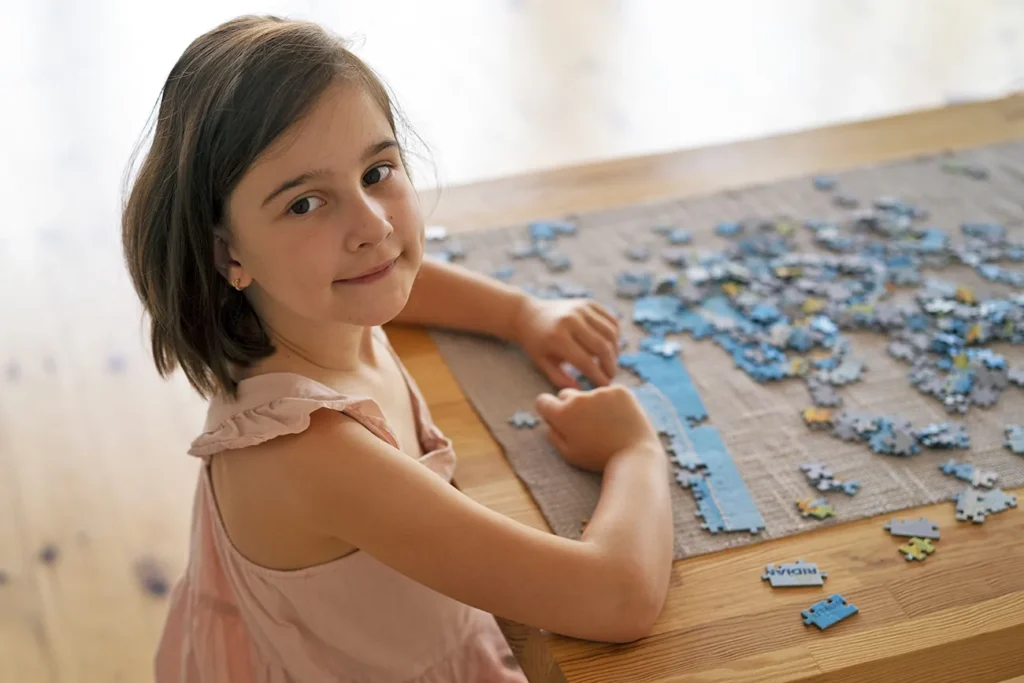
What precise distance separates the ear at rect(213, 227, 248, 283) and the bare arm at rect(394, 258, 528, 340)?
19.5 inches

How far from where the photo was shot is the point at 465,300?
1.72 meters

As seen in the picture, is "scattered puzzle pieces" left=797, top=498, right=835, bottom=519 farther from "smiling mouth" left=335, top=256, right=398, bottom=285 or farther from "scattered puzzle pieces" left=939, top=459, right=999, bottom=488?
"smiling mouth" left=335, top=256, right=398, bottom=285

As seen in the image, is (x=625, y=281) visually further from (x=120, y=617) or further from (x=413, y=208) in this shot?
(x=120, y=617)

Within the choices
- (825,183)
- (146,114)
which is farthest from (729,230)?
(146,114)

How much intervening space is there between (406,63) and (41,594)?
7.66ft

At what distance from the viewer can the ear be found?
1.21 metres

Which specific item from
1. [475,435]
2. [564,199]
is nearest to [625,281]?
[564,199]

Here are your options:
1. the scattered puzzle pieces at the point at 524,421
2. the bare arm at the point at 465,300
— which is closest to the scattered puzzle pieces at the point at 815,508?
the scattered puzzle pieces at the point at 524,421

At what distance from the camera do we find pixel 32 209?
318cm

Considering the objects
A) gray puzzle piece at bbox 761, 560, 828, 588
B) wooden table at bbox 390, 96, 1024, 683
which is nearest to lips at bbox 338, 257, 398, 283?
wooden table at bbox 390, 96, 1024, 683

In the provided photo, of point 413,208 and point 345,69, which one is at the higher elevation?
point 345,69

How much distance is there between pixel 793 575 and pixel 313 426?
563 mm

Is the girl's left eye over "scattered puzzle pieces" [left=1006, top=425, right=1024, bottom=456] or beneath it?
over

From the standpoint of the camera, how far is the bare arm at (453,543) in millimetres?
1188
